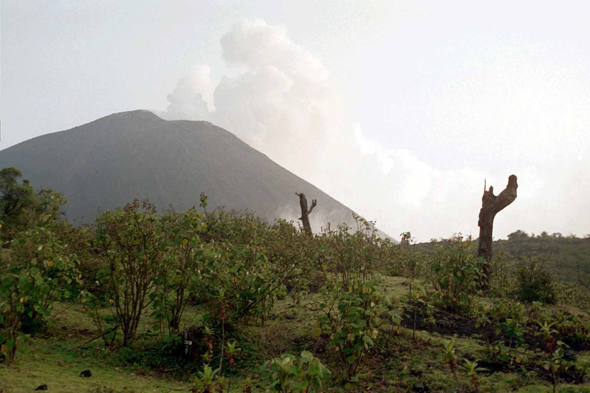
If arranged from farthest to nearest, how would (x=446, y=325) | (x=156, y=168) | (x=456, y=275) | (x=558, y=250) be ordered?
(x=156, y=168)
(x=558, y=250)
(x=456, y=275)
(x=446, y=325)

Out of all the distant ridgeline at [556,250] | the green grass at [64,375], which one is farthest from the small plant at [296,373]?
the distant ridgeline at [556,250]

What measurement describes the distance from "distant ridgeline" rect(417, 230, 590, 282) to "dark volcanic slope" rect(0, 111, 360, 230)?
78765mm

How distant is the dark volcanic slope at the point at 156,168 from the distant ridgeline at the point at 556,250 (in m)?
78.8

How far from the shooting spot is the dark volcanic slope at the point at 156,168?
11706 cm

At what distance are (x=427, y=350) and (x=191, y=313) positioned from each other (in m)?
4.22

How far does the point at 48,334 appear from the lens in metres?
6.28

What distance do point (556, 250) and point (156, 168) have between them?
11899cm

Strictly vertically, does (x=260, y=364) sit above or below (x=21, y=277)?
below

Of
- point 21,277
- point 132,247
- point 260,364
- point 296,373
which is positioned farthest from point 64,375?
point 296,373

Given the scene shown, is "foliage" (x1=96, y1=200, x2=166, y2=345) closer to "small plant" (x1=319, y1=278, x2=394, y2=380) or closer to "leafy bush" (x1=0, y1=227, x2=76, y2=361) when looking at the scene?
"leafy bush" (x1=0, y1=227, x2=76, y2=361)

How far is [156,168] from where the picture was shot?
131000mm

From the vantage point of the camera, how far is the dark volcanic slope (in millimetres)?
117062

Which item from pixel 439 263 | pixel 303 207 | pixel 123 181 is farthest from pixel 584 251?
pixel 123 181

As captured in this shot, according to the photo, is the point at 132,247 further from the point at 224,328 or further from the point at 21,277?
the point at 224,328
